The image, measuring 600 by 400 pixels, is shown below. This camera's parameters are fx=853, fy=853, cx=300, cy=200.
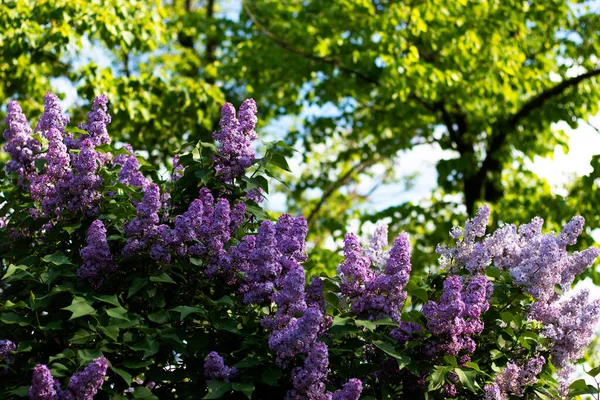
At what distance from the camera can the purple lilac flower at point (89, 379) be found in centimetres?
297

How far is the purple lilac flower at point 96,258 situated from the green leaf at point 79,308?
0.28 metres

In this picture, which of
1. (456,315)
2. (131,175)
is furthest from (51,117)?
(456,315)

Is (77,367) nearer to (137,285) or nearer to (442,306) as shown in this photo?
(137,285)

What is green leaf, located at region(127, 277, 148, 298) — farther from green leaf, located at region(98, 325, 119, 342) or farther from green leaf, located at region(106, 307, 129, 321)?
green leaf, located at region(98, 325, 119, 342)

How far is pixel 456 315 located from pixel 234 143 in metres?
1.26

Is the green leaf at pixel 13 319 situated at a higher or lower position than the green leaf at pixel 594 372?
higher

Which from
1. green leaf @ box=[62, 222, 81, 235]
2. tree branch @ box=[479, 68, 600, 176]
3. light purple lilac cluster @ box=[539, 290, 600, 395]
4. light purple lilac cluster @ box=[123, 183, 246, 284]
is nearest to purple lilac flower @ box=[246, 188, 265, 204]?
light purple lilac cluster @ box=[123, 183, 246, 284]

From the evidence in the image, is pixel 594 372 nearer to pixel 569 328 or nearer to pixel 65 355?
pixel 569 328

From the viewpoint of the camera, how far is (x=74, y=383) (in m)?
2.99

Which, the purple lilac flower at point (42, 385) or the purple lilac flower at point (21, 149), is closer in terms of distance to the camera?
the purple lilac flower at point (42, 385)

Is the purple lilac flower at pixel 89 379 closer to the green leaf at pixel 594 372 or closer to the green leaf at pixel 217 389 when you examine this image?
the green leaf at pixel 217 389

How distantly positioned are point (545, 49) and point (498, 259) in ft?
31.0

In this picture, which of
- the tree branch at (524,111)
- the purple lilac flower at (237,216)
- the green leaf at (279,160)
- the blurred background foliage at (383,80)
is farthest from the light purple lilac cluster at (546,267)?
the tree branch at (524,111)

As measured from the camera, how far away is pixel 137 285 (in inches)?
135
